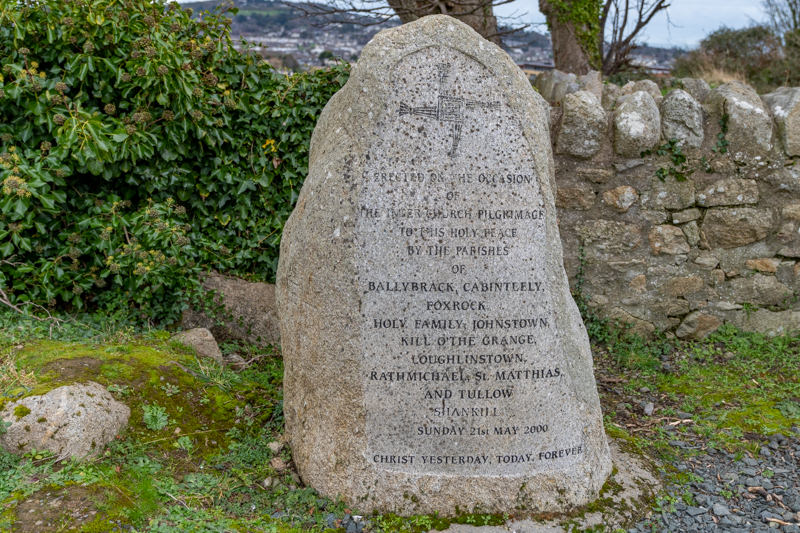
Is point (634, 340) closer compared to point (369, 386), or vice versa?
point (369, 386)

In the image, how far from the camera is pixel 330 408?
3.00 metres

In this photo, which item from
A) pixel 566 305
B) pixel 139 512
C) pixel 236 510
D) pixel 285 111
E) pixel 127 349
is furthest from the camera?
pixel 285 111

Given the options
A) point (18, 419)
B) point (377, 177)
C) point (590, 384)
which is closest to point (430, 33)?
point (377, 177)

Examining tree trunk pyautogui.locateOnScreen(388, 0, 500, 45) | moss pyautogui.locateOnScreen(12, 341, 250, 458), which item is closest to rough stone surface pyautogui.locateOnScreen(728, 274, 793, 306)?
tree trunk pyautogui.locateOnScreen(388, 0, 500, 45)

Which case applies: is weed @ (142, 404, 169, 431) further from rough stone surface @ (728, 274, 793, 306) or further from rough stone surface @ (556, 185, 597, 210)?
rough stone surface @ (728, 274, 793, 306)

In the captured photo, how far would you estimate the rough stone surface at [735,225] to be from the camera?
16.8 ft

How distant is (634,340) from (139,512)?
401 cm

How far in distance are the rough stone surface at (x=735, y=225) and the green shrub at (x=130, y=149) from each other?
333 cm

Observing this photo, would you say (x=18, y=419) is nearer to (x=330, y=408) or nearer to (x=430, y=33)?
(x=330, y=408)

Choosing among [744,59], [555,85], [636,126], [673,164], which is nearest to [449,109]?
[636,126]

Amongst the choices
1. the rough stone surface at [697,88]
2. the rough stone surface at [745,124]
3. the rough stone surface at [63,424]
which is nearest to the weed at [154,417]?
the rough stone surface at [63,424]

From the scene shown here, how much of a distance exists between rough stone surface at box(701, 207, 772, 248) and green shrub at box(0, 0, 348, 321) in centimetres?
333

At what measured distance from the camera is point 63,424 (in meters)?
2.97

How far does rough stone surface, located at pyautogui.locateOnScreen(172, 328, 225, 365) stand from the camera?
428 centimetres
